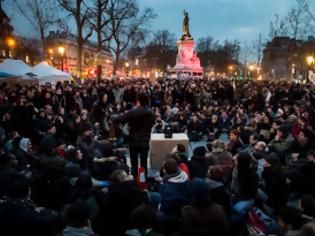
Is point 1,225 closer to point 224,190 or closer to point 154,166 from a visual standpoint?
point 224,190

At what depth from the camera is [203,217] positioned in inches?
159

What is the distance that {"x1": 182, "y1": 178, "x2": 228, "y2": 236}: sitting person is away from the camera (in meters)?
4.03

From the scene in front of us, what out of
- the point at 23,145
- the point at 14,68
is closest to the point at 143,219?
the point at 23,145

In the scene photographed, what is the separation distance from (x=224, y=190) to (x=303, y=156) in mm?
4298

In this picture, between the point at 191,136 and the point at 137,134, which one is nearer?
the point at 137,134

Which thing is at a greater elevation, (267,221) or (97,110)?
(97,110)

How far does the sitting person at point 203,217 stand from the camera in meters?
4.03

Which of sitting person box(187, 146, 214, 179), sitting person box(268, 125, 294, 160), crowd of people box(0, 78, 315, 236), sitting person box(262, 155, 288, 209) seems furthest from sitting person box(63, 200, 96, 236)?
sitting person box(268, 125, 294, 160)

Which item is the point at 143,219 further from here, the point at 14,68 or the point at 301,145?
the point at 14,68

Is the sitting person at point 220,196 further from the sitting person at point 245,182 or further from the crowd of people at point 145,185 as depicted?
the sitting person at point 245,182

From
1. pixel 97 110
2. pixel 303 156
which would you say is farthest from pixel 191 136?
pixel 303 156

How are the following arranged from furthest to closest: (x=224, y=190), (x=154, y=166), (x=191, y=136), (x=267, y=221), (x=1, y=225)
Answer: (x=191, y=136) < (x=154, y=166) < (x=267, y=221) < (x=224, y=190) < (x=1, y=225)

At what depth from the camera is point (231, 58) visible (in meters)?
92.7

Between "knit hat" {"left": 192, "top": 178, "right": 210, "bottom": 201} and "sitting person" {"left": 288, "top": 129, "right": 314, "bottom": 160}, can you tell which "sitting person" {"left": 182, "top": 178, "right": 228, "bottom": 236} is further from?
"sitting person" {"left": 288, "top": 129, "right": 314, "bottom": 160}
